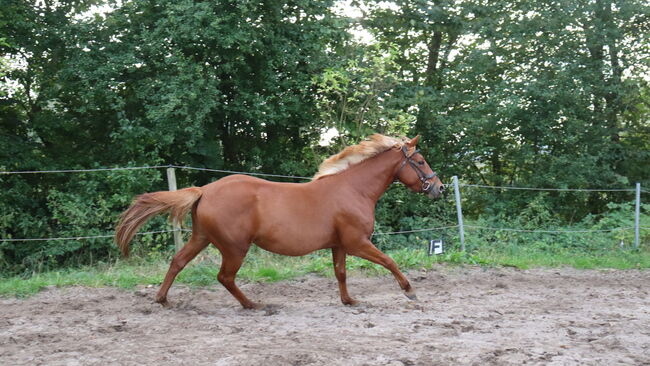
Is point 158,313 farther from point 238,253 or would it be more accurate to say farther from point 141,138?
point 141,138

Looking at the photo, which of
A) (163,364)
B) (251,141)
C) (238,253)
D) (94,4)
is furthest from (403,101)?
(163,364)

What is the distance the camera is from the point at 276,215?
5.86 m

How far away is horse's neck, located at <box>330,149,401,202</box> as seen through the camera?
627cm

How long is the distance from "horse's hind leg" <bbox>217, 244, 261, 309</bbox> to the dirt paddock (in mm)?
146

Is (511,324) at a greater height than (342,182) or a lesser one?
lesser

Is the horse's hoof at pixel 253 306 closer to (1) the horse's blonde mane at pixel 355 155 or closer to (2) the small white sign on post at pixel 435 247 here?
(1) the horse's blonde mane at pixel 355 155

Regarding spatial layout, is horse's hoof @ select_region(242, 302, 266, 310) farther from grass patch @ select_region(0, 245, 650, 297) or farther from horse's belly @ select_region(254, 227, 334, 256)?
grass patch @ select_region(0, 245, 650, 297)

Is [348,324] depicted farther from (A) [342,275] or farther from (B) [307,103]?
(B) [307,103]

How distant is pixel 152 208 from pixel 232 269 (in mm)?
1031

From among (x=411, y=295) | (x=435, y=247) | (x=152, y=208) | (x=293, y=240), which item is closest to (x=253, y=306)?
(x=293, y=240)

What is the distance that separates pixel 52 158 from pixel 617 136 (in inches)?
507

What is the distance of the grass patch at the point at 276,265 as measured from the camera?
23.4 ft

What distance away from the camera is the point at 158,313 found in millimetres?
5777

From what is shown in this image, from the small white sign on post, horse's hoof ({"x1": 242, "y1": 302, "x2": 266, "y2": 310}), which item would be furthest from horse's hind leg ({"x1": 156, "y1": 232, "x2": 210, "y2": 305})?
the small white sign on post
